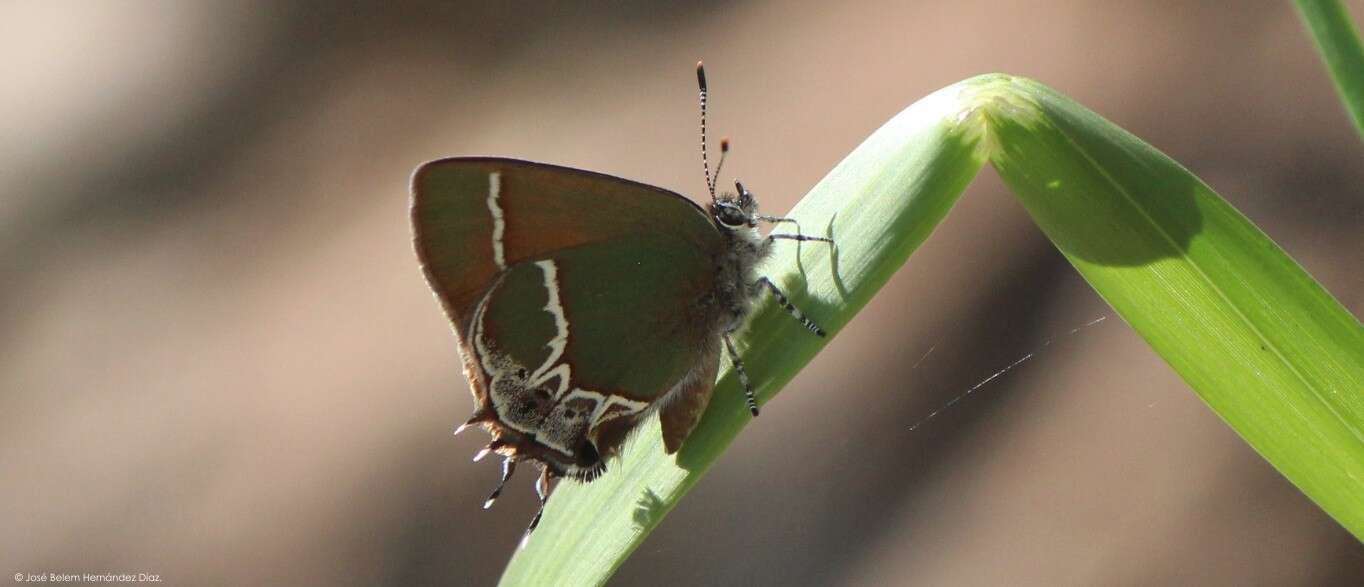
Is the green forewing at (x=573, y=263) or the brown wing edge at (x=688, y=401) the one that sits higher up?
the green forewing at (x=573, y=263)

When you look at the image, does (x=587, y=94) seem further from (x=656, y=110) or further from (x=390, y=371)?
(x=390, y=371)

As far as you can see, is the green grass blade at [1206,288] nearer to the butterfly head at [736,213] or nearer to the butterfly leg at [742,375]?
the butterfly leg at [742,375]

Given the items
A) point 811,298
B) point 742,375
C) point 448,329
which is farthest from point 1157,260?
point 448,329

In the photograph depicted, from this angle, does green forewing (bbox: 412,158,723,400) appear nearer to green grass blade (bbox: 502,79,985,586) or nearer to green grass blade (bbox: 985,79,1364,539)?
green grass blade (bbox: 502,79,985,586)

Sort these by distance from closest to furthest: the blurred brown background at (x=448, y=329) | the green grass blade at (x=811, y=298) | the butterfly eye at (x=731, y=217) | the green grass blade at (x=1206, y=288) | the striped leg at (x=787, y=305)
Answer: the green grass blade at (x=1206, y=288)
the green grass blade at (x=811, y=298)
the striped leg at (x=787, y=305)
the butterfly eye at (x=731, y=217)
the blurred brown background at (x=448, y=329)

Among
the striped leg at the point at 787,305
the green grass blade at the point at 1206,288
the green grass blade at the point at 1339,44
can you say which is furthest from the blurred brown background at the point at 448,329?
the green grass blade at the point at 1339,44

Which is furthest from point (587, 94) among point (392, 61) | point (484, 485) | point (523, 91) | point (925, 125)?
point (925, 125)
